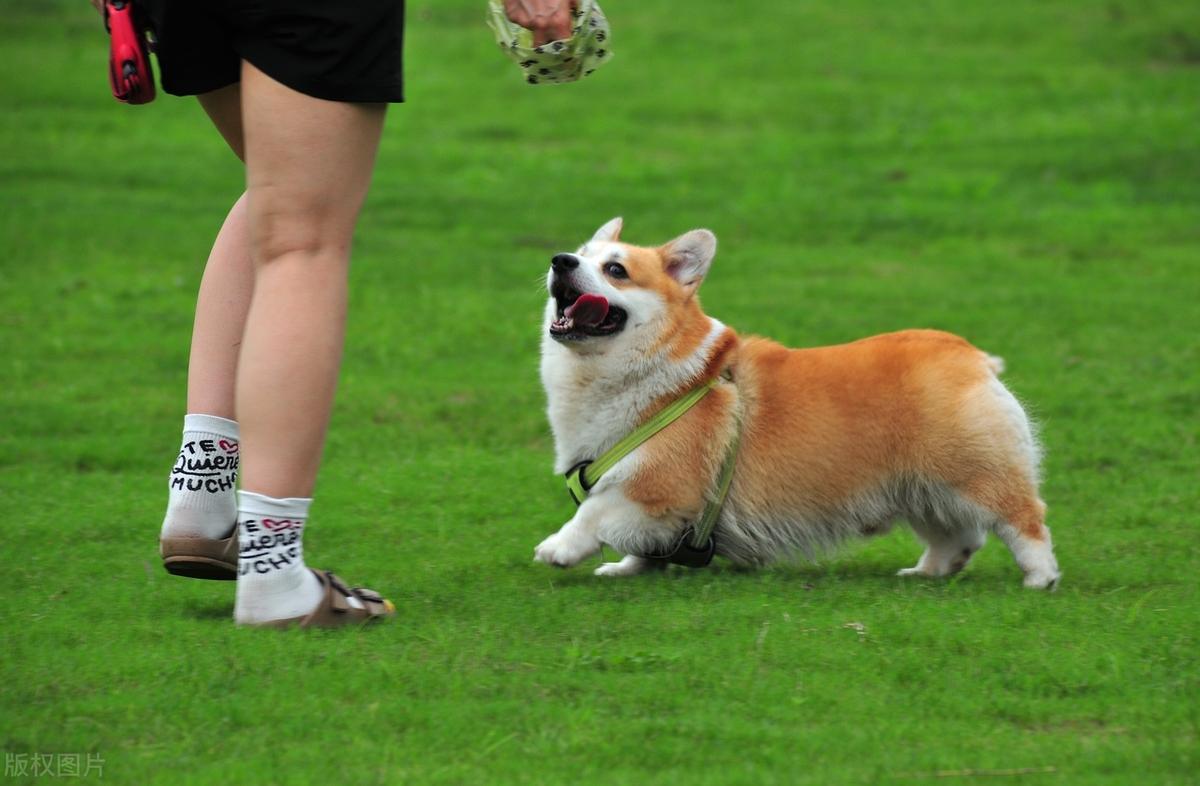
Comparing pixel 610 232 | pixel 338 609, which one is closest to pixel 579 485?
pixel 610 232

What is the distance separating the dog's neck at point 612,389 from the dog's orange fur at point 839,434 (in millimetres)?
37

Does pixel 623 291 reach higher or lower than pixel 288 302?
lower

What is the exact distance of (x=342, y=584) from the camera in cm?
343

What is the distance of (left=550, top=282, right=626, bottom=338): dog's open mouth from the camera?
4246 mm

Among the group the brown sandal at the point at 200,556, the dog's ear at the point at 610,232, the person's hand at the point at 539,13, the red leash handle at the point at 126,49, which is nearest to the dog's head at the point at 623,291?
the dog's ear at the point at 610,232

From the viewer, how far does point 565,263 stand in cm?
427

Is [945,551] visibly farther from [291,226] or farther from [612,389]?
[291,226]

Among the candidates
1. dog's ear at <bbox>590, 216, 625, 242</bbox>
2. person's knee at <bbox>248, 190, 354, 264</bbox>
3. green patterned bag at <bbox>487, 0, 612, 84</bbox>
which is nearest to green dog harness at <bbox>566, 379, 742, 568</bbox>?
dog's ear at <bbox>590, 216, 625, 242</bbox>

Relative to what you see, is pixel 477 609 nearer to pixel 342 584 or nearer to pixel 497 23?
pixel 342 584

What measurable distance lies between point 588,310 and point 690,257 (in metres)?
0.40

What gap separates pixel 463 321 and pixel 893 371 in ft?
12.8

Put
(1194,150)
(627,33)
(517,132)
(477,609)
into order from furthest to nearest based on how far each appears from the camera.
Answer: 1. (627,33)
2. (517,132)
3. (1194,150)
4. (477,609)

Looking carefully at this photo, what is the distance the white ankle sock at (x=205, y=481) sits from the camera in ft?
11.6

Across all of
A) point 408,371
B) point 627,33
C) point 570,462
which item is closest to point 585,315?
point 570,462
